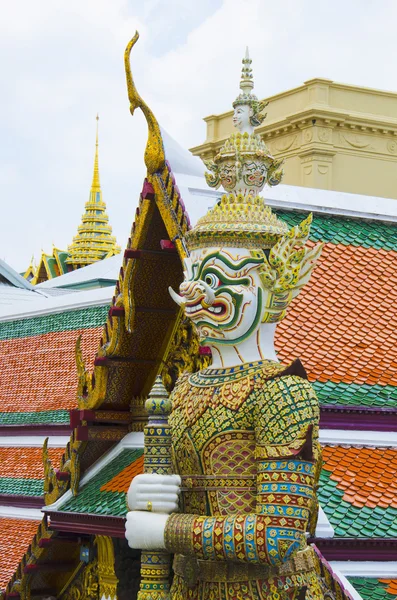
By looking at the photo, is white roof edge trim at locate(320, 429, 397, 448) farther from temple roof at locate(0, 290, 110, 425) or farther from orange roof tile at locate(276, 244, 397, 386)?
temple roof at locate(0, 290, 110, 425)

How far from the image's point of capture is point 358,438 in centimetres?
816

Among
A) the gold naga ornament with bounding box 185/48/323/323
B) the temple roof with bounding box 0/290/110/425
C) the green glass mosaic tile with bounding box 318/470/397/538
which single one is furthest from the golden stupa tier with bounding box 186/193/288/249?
the temple roof with bounding box 0/290/110/425

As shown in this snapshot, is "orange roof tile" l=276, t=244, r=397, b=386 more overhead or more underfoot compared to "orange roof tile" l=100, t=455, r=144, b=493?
more overhead

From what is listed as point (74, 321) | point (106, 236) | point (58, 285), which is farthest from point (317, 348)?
point (106, 236)

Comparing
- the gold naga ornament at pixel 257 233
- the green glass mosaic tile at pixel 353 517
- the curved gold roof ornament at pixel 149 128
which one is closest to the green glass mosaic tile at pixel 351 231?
the curved gold roof ornament at pixel 149 128

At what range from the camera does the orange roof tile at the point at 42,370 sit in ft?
40.4

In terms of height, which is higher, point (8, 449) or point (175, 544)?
point (175, 544)

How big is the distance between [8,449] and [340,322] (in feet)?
16.2

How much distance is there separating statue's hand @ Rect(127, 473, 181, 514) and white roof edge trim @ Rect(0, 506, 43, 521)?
506cm

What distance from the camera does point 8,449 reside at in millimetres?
12680

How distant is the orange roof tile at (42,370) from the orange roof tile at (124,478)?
322 centimetres

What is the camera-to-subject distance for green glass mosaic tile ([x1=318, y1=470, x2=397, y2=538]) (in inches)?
287

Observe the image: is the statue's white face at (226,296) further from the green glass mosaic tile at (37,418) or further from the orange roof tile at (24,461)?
the green glass mosaic tile at (37,418)

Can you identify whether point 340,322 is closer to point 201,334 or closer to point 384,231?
point 384,231
